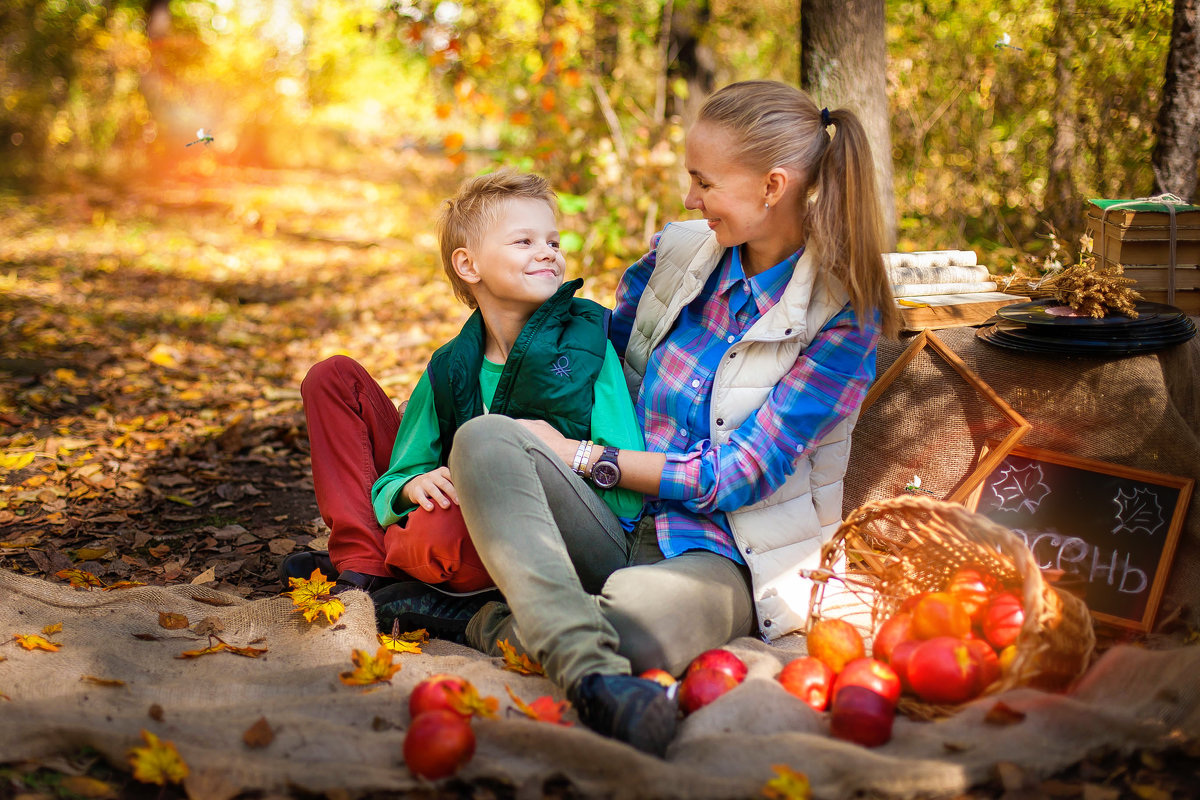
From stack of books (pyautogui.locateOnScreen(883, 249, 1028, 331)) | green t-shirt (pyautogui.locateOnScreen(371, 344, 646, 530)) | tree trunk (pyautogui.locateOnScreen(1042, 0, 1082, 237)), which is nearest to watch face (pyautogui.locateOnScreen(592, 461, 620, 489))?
green t-shirt (pyautogui.locateOnScreen(371, 344, 646, 530))

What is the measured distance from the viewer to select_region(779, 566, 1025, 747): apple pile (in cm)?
204

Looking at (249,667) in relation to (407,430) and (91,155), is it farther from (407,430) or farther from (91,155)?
(91,155)

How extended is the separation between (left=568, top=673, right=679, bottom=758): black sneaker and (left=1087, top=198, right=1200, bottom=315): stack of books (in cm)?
218

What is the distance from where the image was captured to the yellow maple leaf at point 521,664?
2436mm

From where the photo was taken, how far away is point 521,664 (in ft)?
8.03

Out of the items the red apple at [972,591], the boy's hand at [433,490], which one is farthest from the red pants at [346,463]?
the red apple at [972,591]

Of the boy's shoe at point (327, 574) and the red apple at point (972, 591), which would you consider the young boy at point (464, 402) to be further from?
the red apple at point (972, 591)

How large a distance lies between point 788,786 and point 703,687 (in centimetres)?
48

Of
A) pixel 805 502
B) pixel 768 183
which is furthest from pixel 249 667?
pixel 768 183

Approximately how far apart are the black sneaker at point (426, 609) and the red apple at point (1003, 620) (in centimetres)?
139

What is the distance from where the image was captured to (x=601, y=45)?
748 centimetres

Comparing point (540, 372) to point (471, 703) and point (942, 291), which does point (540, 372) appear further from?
point (942, 291)

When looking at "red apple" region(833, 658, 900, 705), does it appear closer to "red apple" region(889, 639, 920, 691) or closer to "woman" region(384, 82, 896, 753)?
"red apple" region(889, 639, 920, 691)

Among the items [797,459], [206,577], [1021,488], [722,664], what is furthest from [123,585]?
[1021,488]
